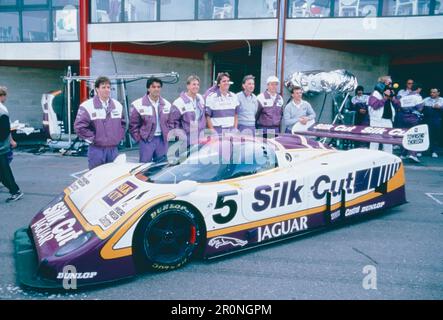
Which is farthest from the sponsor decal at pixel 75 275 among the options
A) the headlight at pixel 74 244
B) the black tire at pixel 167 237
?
the black tire at pixel 167 237

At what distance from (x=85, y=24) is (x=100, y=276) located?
10202 mm

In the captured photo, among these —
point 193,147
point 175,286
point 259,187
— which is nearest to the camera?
point 175,286

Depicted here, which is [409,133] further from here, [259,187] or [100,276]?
[100,276]

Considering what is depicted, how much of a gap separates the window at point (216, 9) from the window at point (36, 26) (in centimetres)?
498

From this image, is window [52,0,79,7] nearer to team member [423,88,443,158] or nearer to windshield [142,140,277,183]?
windshield [142,140,277,183]

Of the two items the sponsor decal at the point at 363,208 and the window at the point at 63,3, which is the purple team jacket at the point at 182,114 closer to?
the sponsor decal at the point at 363,208

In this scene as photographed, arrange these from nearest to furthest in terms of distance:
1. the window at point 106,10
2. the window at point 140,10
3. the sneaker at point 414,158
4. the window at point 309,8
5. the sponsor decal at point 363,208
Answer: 1. the sponsor decal at point 363,208
2. the sneaker at point 414,158
3. the window at point 309,8
4. the window at point 140,10
5. the window at point 106,10

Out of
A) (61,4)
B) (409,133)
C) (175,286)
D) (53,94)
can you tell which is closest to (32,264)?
(175,286)

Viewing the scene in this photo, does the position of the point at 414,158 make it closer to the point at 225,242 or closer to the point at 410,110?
the point at 410,110

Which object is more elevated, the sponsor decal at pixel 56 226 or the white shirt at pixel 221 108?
the white shirt at pixel 221 108

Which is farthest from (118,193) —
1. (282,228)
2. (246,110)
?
(246,110)

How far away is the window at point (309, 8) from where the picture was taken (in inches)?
393

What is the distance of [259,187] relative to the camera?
3.69 meters

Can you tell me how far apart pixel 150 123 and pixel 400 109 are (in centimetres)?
639
